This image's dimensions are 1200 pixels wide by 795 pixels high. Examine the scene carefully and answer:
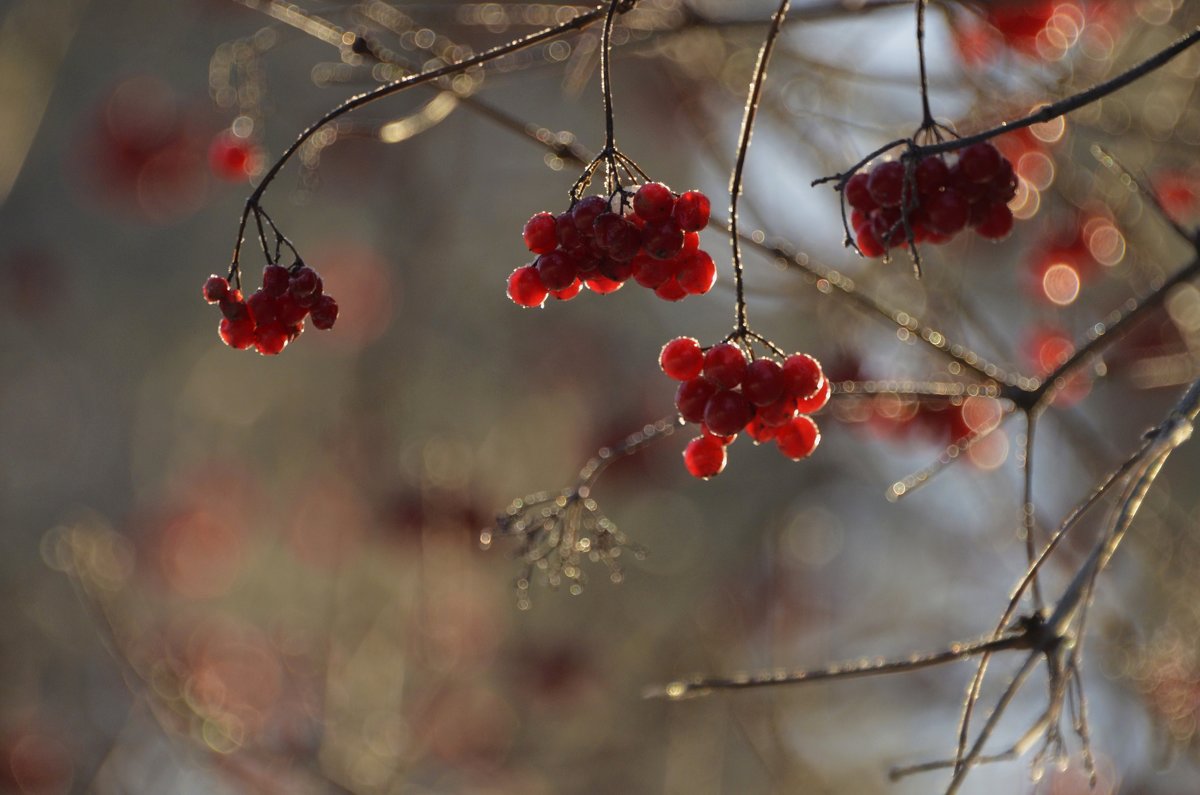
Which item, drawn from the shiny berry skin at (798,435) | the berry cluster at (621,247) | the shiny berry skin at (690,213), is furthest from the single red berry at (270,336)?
the shiny berry skin at (798,435)

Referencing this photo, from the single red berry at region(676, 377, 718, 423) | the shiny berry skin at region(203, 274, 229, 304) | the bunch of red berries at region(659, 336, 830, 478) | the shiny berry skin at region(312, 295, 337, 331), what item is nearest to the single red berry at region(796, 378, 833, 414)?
the bunch of red berries at region(659, 336, 830, 478)

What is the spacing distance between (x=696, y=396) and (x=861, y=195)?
1.25 ft

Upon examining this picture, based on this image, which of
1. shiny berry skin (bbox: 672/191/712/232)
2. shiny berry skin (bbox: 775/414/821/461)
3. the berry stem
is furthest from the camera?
shiny berry skin (bbox: 775/414/821/461)

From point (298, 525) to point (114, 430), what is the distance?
3.88ft

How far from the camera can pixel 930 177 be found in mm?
1383

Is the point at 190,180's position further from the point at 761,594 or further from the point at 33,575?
the point at 761,594

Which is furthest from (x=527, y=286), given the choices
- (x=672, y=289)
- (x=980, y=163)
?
(x=980, y=163)

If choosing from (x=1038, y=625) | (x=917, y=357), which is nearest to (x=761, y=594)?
(x=917, y=357)

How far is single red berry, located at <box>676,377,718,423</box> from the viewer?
1248 millimetres

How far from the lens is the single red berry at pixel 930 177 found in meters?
1.38

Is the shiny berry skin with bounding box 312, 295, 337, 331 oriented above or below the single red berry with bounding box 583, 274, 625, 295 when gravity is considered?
below

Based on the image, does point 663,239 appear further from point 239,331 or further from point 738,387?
point 239,331

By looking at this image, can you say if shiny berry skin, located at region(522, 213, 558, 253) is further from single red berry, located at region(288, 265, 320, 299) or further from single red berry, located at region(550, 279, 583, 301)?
single red berry, located at region(288, 265, 320, 299)

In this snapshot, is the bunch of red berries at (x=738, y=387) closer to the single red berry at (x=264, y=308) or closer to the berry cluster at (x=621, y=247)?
the berry cluster at (x=621, y=247)
